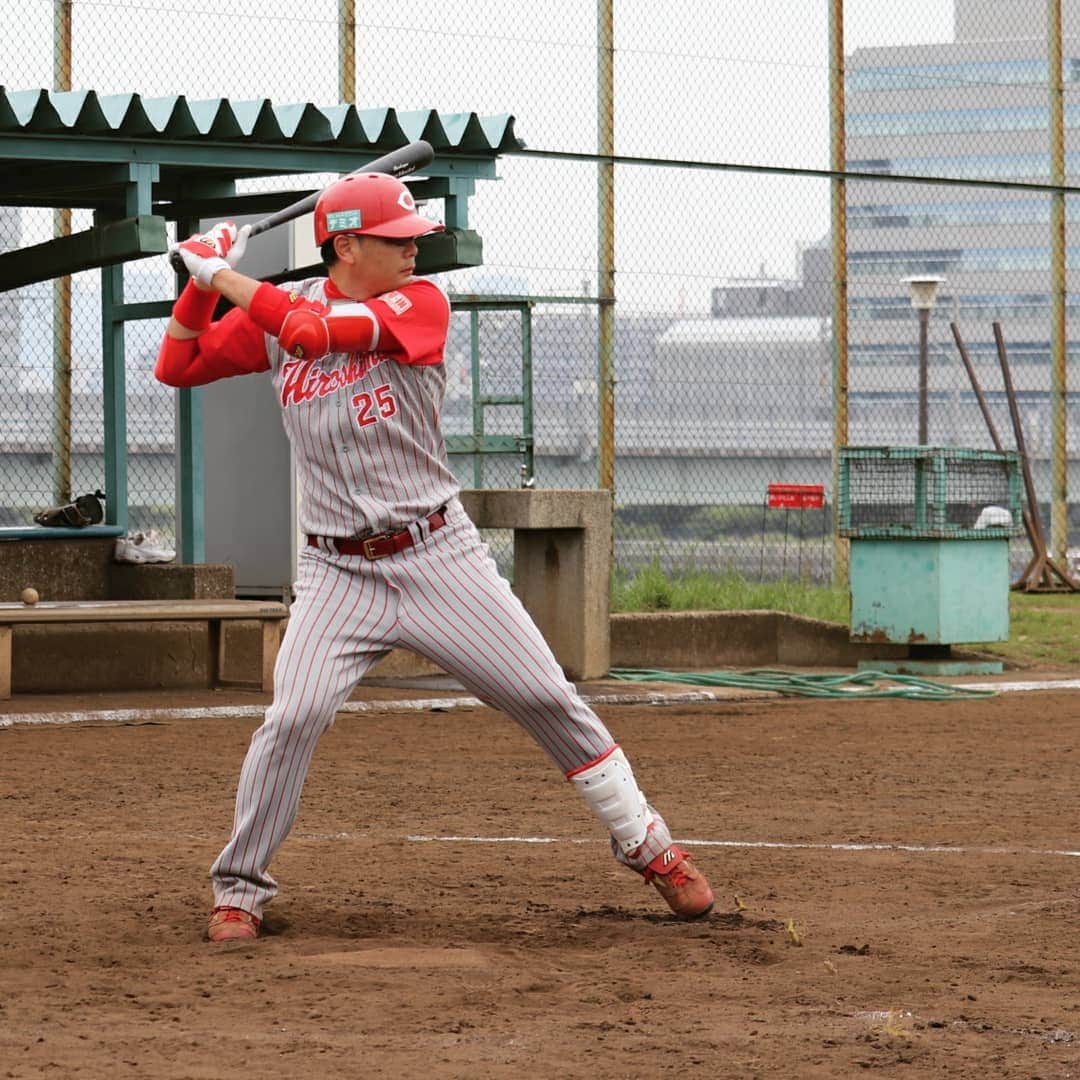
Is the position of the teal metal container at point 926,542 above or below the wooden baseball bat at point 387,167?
below

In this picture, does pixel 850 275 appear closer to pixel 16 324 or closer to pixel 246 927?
pixel 16 324

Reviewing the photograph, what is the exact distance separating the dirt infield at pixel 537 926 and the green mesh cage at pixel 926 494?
450cm

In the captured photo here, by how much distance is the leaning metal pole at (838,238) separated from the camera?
50.8 ft

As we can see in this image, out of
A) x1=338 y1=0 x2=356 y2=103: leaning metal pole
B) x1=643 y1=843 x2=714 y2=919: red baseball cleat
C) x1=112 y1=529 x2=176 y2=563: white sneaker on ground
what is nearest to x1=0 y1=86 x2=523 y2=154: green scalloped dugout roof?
x1=338 y1=0 x2=356 y2=103: leaning metal pole

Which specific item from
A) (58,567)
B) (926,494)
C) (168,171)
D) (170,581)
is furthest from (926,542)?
(58,567)

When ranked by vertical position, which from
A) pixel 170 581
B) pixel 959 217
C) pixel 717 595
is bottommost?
pixel 717 595

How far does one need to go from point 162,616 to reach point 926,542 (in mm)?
5217

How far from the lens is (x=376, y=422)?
16.9 feet

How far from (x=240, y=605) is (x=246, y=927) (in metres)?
6.66

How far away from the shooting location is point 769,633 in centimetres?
1491

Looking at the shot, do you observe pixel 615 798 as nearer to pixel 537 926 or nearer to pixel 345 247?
pixel 537 926

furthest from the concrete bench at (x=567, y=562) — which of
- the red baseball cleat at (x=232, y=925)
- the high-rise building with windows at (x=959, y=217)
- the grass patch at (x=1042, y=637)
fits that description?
the red baseball cleat at (x=232, y=925)

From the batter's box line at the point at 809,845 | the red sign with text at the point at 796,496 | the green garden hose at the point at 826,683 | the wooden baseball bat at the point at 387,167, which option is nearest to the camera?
the wooden baseball bat at the point at 387,167

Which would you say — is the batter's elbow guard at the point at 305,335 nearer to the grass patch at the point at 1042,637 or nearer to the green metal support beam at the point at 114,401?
the green metal support beam at the point at 114,401
